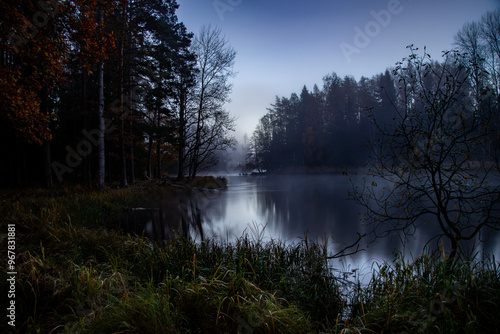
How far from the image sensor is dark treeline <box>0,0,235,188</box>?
6.03 metres

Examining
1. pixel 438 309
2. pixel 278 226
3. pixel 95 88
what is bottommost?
pixel 278 226

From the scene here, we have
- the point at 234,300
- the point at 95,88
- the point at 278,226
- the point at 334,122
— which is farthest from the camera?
the point at 334,122

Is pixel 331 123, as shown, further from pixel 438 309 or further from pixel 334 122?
pixel 438 309

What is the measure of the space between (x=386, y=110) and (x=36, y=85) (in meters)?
40.6

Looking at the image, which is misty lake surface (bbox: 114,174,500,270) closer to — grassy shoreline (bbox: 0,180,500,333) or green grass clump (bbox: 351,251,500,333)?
grassy shoreline (bbox: 0,180,500,333)

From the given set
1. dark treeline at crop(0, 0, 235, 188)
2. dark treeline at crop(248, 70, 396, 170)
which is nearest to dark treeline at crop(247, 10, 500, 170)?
dark treeline at crop(248, 70, 396, 170)

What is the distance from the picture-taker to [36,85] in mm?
6441

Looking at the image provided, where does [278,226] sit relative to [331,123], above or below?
below

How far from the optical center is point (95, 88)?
17.4 m

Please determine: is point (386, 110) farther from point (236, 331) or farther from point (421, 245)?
point (236, 331)

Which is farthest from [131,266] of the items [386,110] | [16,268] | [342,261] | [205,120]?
[386,110]

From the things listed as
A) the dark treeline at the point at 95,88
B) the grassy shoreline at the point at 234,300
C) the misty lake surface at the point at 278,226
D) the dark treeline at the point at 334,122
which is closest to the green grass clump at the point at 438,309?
the grassy shoreline at the point at 234,300

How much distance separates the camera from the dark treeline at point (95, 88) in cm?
603

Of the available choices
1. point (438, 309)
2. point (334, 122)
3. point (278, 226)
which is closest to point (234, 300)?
point (438, 309)
